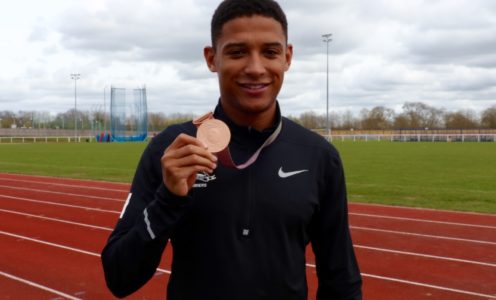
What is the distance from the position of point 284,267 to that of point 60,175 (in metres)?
18.2

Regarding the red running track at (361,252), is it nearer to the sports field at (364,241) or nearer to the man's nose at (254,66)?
the sports field at (364,241)

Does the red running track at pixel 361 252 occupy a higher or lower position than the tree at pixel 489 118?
lower

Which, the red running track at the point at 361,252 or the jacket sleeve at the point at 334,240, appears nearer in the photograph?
the jacket sleeve at the point at 334,240

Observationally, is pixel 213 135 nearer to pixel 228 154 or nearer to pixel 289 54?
pixel 228 154

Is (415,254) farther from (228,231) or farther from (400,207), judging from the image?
(228,231)

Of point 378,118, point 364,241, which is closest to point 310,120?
point 378,118

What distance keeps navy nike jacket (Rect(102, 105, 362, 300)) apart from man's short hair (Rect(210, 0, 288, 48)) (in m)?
0.31

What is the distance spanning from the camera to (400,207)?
11180mm

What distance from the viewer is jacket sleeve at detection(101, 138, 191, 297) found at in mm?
1567

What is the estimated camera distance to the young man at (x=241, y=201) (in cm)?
172

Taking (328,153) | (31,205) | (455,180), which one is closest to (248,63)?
(328,153)

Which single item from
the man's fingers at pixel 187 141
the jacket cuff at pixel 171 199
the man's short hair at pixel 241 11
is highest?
the man's short hair at pixel 241 11

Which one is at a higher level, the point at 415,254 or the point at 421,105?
the point at 421,105

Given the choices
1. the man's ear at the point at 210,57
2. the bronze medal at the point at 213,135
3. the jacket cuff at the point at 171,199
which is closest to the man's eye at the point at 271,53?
the man's ear at the point at 210,57
